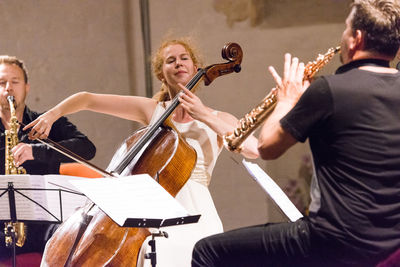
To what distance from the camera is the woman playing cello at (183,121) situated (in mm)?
2961

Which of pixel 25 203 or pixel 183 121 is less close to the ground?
pixel 183 121

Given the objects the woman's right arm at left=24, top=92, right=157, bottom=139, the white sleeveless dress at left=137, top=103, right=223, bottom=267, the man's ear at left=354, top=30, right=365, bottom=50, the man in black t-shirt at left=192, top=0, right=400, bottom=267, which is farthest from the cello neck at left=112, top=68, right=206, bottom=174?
the man's ear at left=354, top=30, right=365, bottom=50

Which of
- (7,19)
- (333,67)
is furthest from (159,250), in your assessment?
(7,19)

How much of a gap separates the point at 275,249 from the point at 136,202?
620mm

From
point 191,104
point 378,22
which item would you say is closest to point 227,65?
point 191,104

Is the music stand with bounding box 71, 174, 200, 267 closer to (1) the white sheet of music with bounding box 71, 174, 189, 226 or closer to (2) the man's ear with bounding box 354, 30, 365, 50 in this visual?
(1) the white sheet of music with bounding box 71, 174, 189, 226

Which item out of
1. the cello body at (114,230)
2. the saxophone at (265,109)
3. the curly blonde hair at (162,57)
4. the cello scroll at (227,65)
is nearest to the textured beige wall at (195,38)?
the curly blonde hair at (162,57)

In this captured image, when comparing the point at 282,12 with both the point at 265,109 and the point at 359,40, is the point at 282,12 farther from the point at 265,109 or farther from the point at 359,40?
the point at 359,40

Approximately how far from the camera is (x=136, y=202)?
2.27 m

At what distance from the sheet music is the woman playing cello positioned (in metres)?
0.37

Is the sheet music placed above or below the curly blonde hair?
below

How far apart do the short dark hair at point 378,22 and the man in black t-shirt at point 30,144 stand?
2134mm

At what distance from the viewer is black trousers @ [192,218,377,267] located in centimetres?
180

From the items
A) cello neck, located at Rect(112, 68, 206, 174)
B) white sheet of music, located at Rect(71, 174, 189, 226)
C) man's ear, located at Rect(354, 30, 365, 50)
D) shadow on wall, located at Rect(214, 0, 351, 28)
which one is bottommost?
white sheet of music, located at Rect(71, 174, 189, 226)
